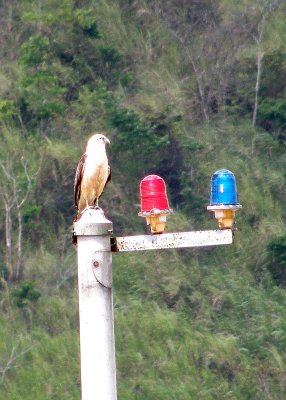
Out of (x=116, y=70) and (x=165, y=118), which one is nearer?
(x=165, y=118)

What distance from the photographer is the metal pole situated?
14.3 feet

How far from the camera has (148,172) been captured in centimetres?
1978

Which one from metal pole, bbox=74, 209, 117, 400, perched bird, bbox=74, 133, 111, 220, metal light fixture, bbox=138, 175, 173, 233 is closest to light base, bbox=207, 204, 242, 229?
metal light fixture, bbox=138, 175, 173, 233

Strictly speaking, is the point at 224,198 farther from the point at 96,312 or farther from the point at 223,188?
the point at 96,312

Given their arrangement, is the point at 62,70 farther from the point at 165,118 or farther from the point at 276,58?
the point at 276,58

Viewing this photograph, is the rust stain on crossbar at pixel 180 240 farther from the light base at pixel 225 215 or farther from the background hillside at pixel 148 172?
the background hillside at pixel 148 172

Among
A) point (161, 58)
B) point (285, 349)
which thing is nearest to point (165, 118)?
point (161, 58)

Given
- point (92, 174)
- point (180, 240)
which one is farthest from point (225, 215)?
point (92, 174)

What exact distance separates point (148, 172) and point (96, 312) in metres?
15.4

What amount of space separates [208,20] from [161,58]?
1288mm

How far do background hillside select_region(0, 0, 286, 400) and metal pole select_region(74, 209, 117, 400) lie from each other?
36.5 ft

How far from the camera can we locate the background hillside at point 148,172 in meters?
16.2

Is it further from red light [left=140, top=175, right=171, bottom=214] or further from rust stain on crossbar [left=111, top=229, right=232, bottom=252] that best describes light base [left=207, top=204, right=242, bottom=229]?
red light [left=140, top=175, right=171, bottom=214]

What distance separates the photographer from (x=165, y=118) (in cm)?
2011
